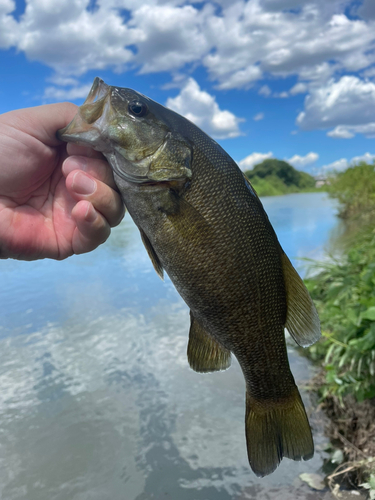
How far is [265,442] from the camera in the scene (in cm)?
151

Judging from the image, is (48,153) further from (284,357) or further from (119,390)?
(119,390)

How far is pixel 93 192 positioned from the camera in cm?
168

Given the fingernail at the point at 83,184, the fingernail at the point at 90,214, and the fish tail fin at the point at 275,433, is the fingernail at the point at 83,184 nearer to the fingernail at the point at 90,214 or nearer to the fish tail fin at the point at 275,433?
the fingernail at the point at 90,214

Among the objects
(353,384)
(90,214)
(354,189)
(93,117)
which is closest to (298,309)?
(90,214)

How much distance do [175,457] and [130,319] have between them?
2032 millimetres

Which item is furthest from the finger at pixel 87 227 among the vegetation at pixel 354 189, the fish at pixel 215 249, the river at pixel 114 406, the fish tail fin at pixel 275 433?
the vegetation at pixel 354 189

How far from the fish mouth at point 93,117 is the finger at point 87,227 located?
1.02 ft

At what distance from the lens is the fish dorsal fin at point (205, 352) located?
1578 mm

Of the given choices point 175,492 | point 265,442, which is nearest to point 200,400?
point 175,492

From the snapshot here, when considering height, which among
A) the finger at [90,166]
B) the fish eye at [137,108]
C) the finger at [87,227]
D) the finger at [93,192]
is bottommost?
the finger at [87,227]

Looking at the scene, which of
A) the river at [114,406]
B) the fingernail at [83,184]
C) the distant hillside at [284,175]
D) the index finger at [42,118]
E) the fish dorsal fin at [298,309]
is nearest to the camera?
the fish dorsal fin at [298,309]

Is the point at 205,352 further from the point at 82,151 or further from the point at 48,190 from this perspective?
the point at 48,190

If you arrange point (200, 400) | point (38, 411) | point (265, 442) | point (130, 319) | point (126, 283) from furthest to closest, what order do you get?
point (126, 283) < point (130, 319) < point (200, 400) < point (38, 411) < point (265, 442)

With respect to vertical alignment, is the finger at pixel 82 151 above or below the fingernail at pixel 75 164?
above
